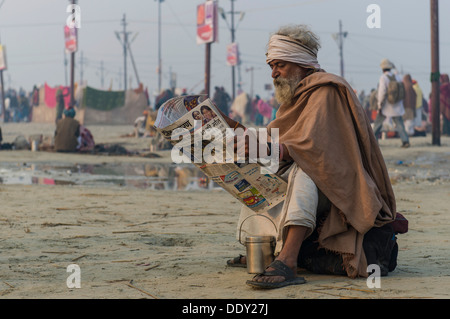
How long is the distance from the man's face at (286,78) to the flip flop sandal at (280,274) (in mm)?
943

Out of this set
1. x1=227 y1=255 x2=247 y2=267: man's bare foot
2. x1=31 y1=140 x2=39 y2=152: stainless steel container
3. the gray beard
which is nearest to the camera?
the gray beard

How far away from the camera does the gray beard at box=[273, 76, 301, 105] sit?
402cm

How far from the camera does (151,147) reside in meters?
17.3

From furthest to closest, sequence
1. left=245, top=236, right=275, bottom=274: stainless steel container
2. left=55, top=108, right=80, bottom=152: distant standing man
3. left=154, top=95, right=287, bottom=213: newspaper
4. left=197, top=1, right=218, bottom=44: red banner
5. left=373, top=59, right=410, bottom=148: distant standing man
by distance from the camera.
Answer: left=197, top=1, right=218, bottom=44: red banner → left=373, top=59, right=410, bottom=148: distant standing man → left=55, top=108, right=80, bottom=152: distant standing man → left=245, top=236, right=275, bottom=274: stainless steel container → left=154, top=95, right=287, bottom=213: newspaper

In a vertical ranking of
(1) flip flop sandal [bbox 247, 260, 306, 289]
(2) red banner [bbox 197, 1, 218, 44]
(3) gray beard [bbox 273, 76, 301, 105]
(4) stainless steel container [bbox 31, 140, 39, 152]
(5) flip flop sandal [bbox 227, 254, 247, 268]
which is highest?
(2) red banner [bbox 197, 1, 218, 44]

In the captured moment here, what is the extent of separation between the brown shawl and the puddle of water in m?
5.87

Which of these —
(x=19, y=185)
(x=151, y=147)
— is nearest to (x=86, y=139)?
(x=151, y=147)

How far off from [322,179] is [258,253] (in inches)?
20.9

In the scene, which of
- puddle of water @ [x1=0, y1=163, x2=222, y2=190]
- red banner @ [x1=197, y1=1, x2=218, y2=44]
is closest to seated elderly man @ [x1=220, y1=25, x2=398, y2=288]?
puddle of water @ [x1=0, y1=163, x2=222, y2=190]

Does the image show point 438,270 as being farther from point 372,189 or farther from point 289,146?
point 289,146

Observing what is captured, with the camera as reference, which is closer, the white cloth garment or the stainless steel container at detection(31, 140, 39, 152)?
the white cloth garment

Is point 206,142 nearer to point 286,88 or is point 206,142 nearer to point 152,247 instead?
point 286,88

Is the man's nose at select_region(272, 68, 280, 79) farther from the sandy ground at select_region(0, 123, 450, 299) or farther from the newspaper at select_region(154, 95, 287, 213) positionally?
the sandy ground at select_region(0, 123, 450, 299)
